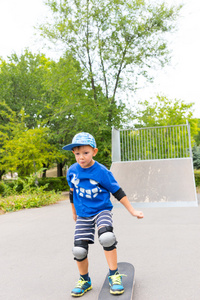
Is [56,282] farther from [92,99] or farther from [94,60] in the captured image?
[94,60]

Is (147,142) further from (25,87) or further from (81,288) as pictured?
(25,87)

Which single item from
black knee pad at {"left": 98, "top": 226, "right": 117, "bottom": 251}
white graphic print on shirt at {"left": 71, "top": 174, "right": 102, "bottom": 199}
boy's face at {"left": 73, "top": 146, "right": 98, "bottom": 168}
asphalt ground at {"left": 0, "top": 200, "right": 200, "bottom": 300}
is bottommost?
asphalt ground at {"left": 0, "top": 200, "right": 200, "bottom": 300}

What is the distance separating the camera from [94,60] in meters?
18.0

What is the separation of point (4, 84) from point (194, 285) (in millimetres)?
24123

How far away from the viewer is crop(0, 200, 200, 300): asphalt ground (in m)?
2.90

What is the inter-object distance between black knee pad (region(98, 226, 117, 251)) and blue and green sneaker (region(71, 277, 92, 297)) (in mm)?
507

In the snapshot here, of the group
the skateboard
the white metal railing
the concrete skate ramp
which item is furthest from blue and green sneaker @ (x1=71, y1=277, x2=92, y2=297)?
the white metal railing

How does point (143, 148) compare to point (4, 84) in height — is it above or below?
below

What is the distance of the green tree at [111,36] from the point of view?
17344 mm

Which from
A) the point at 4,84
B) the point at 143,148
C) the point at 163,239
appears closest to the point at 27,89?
the point at 4,84

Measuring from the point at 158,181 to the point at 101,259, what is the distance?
247 inches

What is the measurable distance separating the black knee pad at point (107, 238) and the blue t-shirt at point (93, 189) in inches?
8.0

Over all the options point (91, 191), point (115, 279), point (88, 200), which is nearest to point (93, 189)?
point (91, 191)

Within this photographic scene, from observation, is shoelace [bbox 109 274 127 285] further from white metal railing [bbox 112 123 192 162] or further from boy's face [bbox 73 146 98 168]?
white metal railing [bbox 112 123 192 162]
